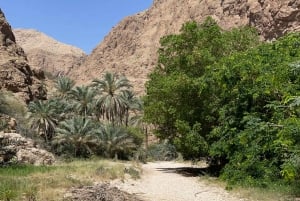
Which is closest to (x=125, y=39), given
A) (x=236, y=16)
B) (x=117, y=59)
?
(x=117, y=59)

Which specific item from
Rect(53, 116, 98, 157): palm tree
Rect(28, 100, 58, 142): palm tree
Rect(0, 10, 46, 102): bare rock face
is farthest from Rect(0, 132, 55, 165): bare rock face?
Rect(0, 10, 46, 102): bare rock face

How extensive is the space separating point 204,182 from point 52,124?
1080 inches

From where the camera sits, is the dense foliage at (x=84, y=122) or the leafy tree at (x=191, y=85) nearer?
the leafy tree at (x=191, y=85)

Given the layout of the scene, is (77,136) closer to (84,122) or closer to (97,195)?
(84,122)

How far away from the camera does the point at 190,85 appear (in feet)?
77.4

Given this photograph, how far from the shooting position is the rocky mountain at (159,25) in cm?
7418

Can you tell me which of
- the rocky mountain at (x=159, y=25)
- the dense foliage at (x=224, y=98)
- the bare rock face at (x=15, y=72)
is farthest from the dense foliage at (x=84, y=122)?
the rocky mountain at (x=159, y=25)

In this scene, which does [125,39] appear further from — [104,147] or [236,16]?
[104,147]

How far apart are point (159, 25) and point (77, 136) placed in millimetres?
81796

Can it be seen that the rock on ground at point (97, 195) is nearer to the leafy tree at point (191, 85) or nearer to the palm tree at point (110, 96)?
the leafy tree at point (191, 85)

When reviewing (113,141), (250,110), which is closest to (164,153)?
(113,141)

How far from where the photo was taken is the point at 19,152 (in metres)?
27.4

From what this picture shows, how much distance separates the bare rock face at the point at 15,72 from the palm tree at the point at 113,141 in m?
20.2

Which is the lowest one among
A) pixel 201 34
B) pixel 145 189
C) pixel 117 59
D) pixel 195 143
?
pixel 145 189
